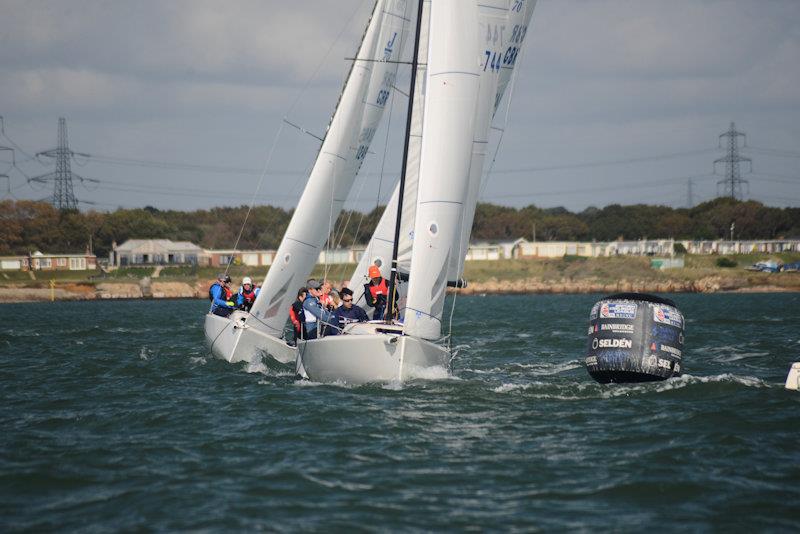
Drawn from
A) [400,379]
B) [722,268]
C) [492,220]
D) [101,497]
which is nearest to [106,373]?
[400,379]

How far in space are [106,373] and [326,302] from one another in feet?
16.2

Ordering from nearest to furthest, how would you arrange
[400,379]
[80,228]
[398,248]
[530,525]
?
1. [530,525]
2. [400,379]
3. [398,248]
4. [80,228]

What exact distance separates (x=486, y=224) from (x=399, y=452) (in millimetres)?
124634

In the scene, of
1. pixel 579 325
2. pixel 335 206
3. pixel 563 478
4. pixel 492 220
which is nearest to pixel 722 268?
pixel 492 220

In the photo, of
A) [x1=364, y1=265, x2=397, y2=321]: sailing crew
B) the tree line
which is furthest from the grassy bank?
[x1=364, y1=265, x2=397, y2=321]: sailing crew

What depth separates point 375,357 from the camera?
15773 millimetres

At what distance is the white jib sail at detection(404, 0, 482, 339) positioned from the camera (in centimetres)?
1591

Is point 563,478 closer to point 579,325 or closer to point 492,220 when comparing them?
point 579,325

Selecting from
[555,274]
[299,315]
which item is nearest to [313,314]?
[299,315]

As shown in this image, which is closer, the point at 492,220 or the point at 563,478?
the point at 563,478

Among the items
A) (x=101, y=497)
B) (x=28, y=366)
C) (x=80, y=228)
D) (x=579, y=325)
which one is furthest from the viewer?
(x=80, y=228)

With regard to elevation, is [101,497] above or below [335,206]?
below

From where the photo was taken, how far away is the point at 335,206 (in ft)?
71.9

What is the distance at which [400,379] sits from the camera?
1588cm
